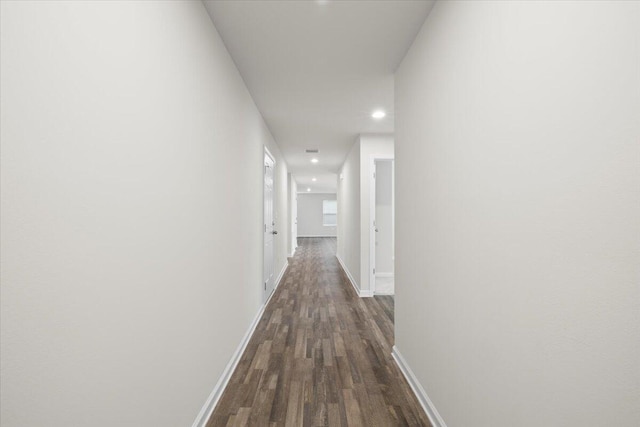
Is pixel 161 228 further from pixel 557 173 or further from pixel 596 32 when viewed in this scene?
pixel 596 32

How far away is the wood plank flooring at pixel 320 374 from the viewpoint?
6.60 feet

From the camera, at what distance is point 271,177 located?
515cm

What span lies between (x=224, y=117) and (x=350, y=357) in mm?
2311

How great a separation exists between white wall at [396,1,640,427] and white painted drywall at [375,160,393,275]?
4.34 meters

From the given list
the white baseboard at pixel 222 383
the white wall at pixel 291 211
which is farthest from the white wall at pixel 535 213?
the white wall at pixel 291 211

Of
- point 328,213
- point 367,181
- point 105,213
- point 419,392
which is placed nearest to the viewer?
point 105,213

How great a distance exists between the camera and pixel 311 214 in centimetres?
1688

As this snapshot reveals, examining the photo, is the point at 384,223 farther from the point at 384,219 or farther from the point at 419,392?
the point at 419,392

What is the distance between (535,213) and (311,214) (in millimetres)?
15836

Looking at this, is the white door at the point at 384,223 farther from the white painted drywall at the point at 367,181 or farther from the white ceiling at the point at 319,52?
the white ceiling at the point at 319,52

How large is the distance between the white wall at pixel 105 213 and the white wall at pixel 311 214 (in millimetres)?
14800

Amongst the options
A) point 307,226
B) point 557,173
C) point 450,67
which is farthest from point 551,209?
point 307,226

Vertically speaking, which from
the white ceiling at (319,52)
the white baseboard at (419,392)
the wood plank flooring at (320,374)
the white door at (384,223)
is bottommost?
the wood plank flooring at (320,374)

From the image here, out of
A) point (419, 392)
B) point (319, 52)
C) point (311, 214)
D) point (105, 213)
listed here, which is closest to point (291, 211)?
point (311, 214)
